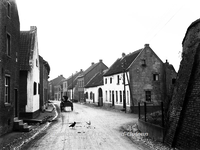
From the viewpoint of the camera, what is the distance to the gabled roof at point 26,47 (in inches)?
725

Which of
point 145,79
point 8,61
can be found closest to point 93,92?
point 145,79

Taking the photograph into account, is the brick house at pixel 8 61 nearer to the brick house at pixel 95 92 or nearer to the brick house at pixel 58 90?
the brick house at pixel 95 92

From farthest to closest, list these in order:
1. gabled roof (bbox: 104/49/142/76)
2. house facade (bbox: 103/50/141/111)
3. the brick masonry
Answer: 1. gabled roof (bbox: 104/49/142/76)
2. house facade (bbox: 103/50/141/111)
3. the brick masonry

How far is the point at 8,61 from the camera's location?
12.9 m

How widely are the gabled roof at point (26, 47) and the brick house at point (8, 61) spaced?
3634mm

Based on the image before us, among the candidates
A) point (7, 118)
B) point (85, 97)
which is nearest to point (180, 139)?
point (7, 118)

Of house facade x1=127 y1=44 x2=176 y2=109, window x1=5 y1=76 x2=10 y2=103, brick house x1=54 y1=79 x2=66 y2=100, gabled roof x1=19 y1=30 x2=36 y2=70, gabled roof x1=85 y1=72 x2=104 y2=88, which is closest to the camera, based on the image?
window x1=5 y1=76 x2=10 y2=103

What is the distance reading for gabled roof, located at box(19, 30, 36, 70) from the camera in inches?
725

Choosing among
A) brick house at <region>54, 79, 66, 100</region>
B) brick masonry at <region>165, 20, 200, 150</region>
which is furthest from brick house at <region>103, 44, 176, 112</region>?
brick house at <region>54, 79, 66, 100</region>

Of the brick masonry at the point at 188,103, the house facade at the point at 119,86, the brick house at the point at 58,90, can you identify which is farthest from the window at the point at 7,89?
the brick house at the point at 58,90

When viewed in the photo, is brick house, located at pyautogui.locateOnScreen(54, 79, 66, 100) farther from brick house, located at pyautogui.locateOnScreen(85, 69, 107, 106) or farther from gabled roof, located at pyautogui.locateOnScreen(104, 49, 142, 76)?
gabled roof, located at pyautogui.locateOnScreen(104, 49, 142, 76)

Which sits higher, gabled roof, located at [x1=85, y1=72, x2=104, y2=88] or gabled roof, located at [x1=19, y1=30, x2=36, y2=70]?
gabled roof, located at [x1=19, y1=30, x2=36, y2=70]

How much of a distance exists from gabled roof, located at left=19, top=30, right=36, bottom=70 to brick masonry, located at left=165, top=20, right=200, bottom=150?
41.8ft

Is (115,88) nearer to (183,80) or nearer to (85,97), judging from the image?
(85,97)
